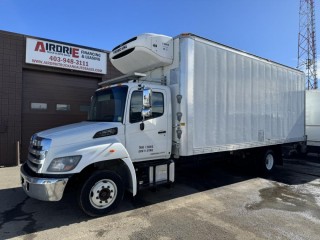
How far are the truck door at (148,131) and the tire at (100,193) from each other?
0.69 meters

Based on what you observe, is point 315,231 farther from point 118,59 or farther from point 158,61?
point 118,59

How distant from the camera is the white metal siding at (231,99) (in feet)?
19.9

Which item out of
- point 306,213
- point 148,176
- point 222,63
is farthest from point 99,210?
point 222,63

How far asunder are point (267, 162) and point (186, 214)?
511 cm

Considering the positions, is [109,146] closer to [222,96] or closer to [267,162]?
[222,96]

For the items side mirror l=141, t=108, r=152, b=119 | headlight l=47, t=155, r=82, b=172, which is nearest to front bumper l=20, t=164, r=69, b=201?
headlight l=47, t=155, r=82, b=172

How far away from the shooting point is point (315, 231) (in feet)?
15.0

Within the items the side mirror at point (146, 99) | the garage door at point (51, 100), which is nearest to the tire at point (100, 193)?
the side mirror at point (146, 99)

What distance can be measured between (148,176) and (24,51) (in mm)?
7698

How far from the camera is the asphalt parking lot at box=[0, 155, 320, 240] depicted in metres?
4.40

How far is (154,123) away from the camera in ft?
19.1

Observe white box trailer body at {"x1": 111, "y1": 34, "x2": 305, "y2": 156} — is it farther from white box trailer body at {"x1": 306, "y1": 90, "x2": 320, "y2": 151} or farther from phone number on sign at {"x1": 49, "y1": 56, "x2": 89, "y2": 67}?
phone number on sign at {"x1": 49, "y1": 56, "x2": 89, "y2": 67}

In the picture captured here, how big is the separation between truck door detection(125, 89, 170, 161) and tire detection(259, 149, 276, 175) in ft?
14.0

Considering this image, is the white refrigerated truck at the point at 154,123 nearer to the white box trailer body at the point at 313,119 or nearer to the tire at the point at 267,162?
the tire at the point at 267,162
